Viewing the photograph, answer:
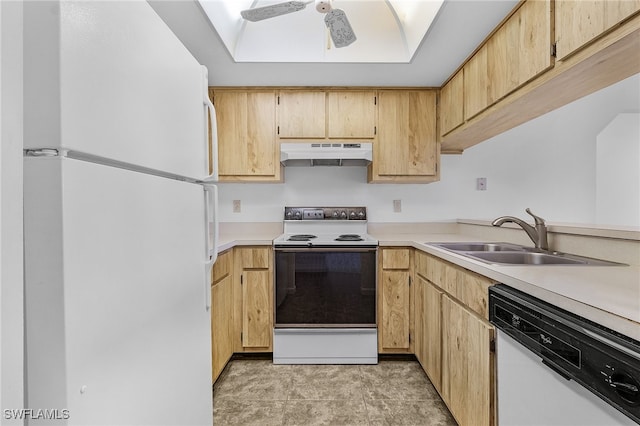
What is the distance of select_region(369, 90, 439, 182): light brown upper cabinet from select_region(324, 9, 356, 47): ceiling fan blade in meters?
0.94

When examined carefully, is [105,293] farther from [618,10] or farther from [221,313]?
[618,10]

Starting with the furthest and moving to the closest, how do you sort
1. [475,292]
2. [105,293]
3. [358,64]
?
[358,64]
[475,292]
[105,293]

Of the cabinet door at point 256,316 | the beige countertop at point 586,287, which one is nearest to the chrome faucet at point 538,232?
the beige countertop at point 586,287

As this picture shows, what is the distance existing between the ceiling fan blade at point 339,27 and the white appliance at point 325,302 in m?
1.31

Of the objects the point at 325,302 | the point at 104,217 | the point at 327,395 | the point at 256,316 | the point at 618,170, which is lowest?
the point at 327,395

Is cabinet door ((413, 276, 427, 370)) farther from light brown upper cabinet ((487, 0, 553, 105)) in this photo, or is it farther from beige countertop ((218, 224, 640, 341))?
light brown upper cabinet ((487, 0, 553, 105))

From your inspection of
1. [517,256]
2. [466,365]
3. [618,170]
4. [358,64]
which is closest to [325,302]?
[466,365]

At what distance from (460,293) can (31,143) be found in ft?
5.30

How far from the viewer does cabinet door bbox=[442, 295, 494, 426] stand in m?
1.21

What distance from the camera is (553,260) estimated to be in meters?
1.44

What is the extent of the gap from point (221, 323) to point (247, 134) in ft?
4.88

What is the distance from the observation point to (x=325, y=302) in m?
2.22

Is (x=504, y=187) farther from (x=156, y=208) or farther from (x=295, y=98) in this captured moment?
(x=156, y=208)

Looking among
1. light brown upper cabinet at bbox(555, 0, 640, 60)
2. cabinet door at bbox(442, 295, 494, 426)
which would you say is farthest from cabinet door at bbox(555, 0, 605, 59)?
cabinet door at bbox(442, 295, 494, 426)
